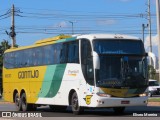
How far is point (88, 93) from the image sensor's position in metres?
21.2

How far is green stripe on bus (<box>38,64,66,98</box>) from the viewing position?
2373 centimetres

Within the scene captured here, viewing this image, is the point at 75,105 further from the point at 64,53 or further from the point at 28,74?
the point at 28,74

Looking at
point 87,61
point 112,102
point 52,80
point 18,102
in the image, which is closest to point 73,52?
point 87,61

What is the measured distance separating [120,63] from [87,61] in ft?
4.66

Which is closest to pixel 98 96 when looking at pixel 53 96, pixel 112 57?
pixel 112 57

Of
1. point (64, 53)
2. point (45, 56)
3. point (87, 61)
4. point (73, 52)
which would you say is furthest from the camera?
point (45, 56)

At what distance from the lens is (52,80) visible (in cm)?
2456

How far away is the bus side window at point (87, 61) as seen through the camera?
21.0m

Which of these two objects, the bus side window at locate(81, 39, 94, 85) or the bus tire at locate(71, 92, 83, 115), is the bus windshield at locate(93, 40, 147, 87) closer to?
the bus side window at locate(81, 39, 94, 85)

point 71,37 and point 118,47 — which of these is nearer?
point 118,47

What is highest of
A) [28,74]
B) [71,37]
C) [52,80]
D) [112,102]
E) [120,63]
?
[71,37]

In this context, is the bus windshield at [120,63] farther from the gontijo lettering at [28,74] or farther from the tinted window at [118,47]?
the gontijo lettering at [28,74]

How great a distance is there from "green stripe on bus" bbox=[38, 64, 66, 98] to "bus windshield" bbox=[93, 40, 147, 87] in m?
2.95

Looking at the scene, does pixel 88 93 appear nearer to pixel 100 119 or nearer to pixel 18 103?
pixel 100 119
